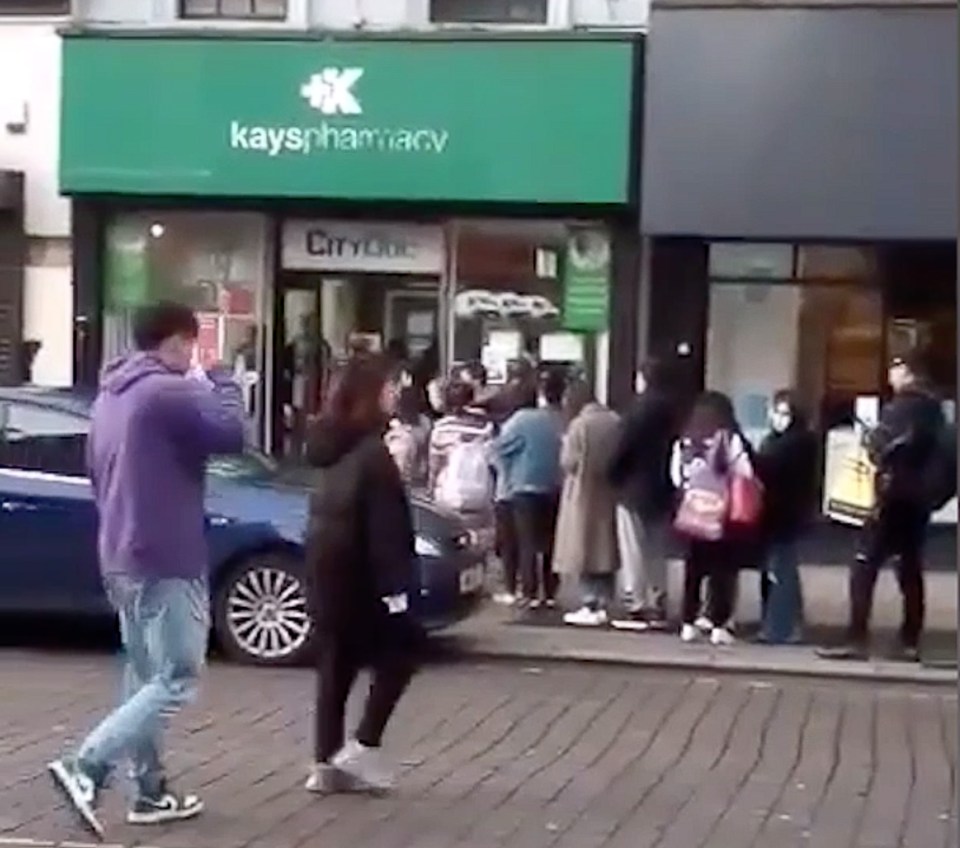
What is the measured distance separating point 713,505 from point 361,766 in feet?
18.0

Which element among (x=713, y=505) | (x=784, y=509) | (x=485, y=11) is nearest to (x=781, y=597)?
(x=784, y=509)

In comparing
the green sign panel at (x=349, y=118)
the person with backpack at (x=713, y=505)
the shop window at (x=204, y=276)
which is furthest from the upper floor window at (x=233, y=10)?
the person with backpack at (x=713, y=505)

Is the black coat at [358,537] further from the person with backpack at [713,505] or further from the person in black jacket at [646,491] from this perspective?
the person in black jacket at [646,491]

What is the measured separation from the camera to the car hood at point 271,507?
551 inches

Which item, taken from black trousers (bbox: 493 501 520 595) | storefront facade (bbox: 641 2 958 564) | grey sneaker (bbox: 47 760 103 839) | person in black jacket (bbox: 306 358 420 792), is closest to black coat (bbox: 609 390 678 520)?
black trousers (bbox: 493 501 520 595)

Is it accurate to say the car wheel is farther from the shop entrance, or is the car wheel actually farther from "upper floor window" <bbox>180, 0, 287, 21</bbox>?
"upper floor window" <bbox>180, 0, 287, 21</bbox>

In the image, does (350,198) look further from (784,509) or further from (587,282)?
(784,509)

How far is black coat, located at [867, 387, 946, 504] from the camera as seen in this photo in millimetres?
14453

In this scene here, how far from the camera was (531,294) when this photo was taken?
774 inches

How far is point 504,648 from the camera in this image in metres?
14.9

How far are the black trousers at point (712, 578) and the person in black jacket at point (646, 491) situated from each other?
48 cm

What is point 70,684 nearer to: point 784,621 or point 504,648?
point 504,648

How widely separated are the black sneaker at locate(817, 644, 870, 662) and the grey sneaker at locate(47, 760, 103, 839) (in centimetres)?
676

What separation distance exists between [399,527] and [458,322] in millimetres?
10226
